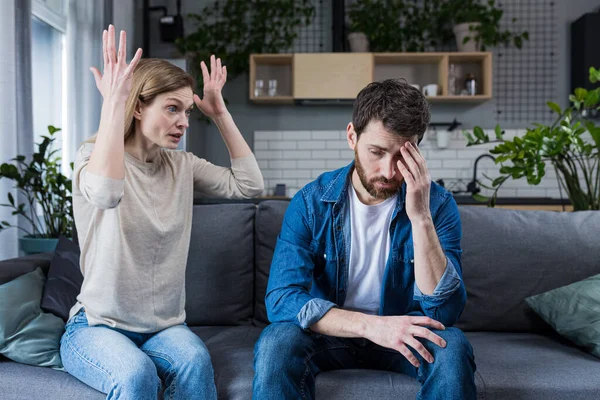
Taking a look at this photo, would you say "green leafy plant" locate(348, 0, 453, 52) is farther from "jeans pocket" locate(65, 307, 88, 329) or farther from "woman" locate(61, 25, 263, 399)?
"jeans pocket" locate(65, 307, 88, 329)

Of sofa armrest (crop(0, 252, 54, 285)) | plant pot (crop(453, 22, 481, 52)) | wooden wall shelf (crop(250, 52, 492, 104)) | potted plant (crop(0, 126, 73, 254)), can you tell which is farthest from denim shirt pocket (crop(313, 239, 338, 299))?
plant pot (crop(453, 22, 481, 52))

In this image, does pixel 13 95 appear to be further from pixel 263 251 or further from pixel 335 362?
pixel 335 362

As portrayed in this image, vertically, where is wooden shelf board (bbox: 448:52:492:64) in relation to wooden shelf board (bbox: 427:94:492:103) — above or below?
above

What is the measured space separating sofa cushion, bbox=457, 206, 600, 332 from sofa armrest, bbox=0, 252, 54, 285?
145 centimetres

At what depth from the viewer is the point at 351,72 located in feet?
16.7

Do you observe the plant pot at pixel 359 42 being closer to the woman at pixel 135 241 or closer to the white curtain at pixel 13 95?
the white curtain at pixel 13 95

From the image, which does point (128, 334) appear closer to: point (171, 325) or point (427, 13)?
point (171, 325)

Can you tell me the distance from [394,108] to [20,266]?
131cm

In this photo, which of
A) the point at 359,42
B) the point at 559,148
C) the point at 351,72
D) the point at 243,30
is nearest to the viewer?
the point at 559,148

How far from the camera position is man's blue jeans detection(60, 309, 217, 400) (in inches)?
58.0

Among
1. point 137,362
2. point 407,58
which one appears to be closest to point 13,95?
point 137,362

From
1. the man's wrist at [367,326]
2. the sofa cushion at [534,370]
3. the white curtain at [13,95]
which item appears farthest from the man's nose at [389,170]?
the white curtain at [13,95]

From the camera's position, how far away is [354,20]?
209 inches

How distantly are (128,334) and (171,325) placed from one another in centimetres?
12
